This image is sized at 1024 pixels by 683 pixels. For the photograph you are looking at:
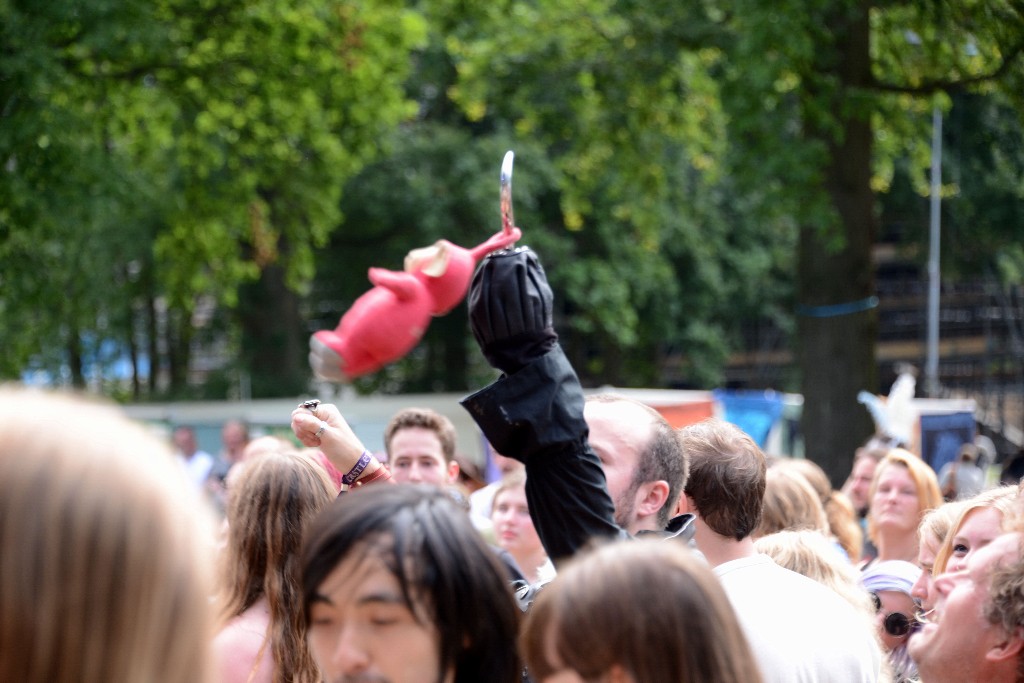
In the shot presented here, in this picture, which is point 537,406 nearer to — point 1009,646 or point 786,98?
point 1009,646

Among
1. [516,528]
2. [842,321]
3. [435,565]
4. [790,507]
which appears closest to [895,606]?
[790,507]

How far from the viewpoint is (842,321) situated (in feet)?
35.8

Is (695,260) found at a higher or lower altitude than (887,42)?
lower

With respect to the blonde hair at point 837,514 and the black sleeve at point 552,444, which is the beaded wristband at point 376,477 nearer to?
the black sleeve at point 552,444

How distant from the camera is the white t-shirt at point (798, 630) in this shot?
107 inches

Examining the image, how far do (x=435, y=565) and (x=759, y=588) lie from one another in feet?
4.33

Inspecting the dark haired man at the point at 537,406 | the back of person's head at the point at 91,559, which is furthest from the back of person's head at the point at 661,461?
the back of person's head at the point at 91,559

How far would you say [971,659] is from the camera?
7.35 feet

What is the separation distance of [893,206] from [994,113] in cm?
688

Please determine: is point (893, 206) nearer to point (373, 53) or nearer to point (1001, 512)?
point (373, 53)

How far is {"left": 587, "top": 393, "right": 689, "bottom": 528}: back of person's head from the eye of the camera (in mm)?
2775

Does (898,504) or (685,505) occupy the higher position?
(685,505)

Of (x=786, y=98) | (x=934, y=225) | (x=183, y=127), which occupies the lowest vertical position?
(x=934, y=225)

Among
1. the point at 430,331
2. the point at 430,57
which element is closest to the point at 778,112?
the point at 430,57
